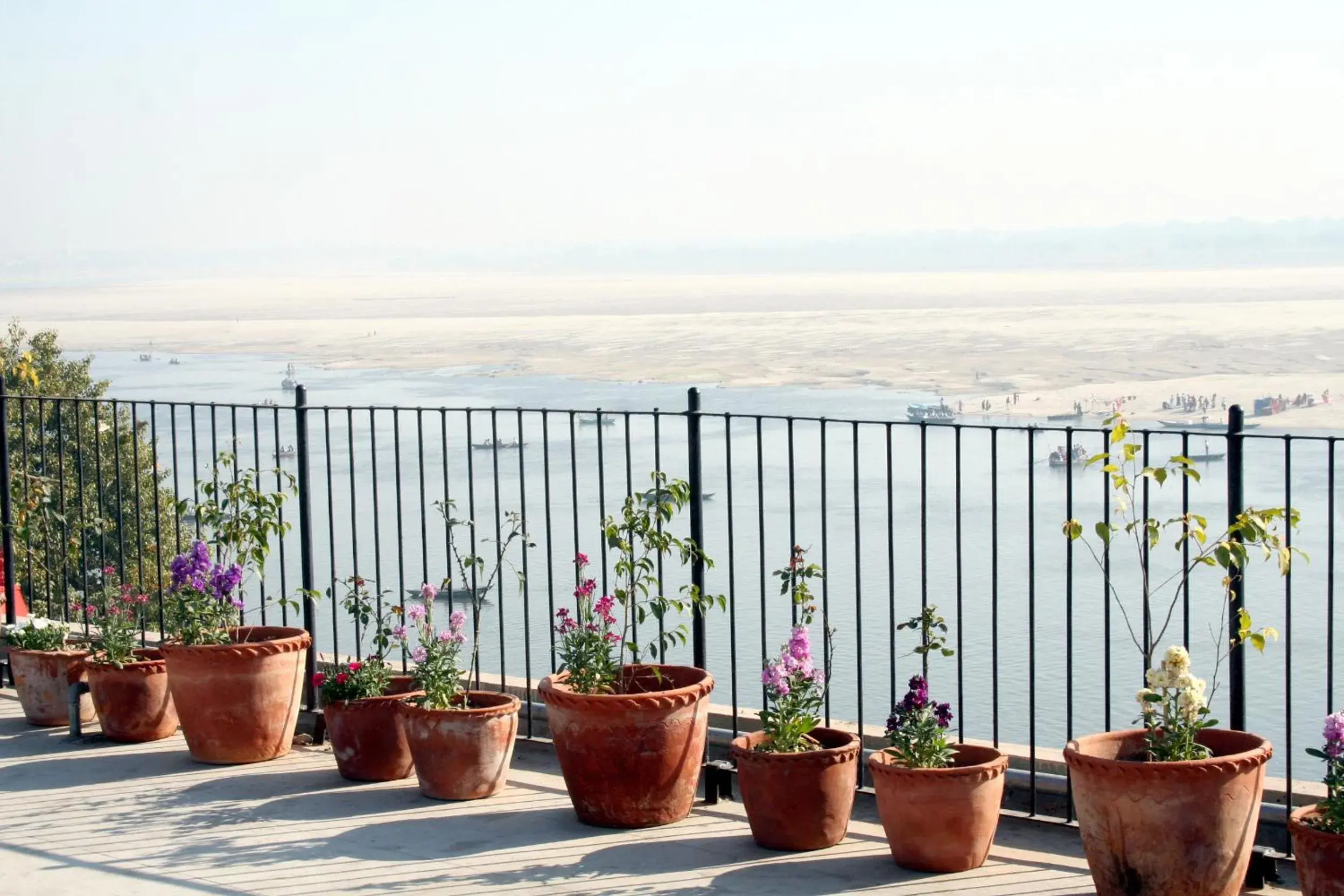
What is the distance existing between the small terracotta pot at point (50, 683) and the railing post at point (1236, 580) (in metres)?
4.77

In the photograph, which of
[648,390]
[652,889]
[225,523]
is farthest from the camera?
[648,390]

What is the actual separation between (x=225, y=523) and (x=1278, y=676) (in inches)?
1242

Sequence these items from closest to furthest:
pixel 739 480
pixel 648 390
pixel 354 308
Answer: pixel 739 480 → pixel 648 390 → pixel 354 308

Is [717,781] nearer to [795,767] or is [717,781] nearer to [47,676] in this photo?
[795,767]

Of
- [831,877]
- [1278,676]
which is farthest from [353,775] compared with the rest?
[1278,676]

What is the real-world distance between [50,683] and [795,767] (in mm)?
3662

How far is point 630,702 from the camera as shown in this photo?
4992 mm

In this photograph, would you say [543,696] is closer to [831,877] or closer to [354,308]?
[831,877]

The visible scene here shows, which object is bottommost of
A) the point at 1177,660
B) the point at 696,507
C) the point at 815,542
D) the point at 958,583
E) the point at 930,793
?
the point at 815,542

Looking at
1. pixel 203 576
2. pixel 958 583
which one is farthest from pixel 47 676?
pixel 958 583

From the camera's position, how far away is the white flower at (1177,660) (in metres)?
4.17

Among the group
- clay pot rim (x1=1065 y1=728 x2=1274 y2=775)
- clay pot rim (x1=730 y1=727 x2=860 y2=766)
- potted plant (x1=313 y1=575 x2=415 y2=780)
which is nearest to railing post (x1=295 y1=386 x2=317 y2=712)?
potted plant (x1=313 y1=575 x2=415 y2=780)

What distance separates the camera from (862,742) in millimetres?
5633

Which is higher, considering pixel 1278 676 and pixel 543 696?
pixel 543 696
